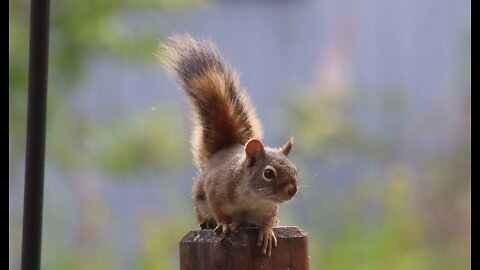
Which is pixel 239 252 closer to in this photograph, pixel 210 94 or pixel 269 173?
pixel 269 173

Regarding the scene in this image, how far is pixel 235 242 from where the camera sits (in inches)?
45.0

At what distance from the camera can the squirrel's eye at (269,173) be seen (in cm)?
129

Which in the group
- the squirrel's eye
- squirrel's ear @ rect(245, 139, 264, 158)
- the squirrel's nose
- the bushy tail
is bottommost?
the squirrel's nose

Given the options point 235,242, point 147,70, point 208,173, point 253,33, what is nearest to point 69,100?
point 147,70

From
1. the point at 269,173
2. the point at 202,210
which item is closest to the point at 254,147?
the point at 269,173

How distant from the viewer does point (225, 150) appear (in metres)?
1.45

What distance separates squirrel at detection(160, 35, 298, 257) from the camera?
1.29 meters

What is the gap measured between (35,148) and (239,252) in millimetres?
332

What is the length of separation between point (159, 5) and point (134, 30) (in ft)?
0.28

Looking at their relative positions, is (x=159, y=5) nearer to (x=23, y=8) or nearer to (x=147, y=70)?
(x=147, y=70)

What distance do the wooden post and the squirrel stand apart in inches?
2.4

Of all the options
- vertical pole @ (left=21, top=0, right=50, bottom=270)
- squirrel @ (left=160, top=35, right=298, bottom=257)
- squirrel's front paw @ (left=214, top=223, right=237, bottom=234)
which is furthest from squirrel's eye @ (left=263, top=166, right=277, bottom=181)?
vertical pole @ (left=21, top=0, right=50, bottom=270)

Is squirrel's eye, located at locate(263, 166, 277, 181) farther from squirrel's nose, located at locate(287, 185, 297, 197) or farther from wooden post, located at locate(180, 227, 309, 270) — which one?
wooden post, located at locate(180, 227, 309, 270)

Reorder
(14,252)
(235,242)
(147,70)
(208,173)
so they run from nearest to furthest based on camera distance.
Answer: (235,242)
(208,173)
(14,252)
(147,70)
